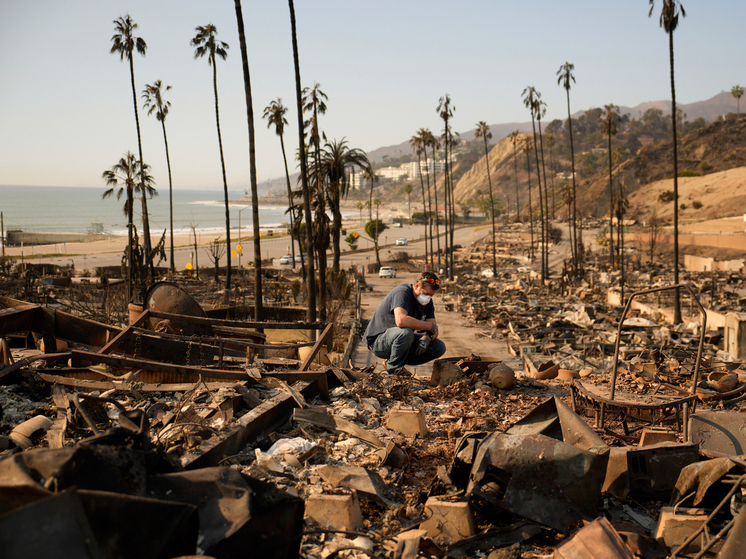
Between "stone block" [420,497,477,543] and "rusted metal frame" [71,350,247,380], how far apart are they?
331 cm

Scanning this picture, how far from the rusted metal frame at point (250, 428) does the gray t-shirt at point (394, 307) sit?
1.28 m

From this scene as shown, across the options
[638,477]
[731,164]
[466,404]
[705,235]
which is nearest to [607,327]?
[466,404]

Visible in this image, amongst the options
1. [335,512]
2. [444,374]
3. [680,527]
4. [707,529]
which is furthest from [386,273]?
[707,529]

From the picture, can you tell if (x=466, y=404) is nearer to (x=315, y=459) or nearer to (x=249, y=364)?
(x=315, y=459)

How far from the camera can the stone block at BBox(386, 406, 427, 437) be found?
518cm

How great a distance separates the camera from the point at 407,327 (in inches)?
262

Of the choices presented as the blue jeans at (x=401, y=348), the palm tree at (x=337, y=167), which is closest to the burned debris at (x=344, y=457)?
the blue jeans at (x=401, y=348)

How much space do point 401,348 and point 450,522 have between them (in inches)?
133

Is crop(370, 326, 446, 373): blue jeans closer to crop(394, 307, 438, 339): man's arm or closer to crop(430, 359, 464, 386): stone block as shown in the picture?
crop(394, 307, 438, 339): man's arm

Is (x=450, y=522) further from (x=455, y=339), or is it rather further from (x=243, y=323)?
(x=455, y=339)

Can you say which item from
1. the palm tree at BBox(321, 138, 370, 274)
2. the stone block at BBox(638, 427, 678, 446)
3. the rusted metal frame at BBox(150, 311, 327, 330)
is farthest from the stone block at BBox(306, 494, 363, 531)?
the palm tree at BBox(321, 138, 370, 274)

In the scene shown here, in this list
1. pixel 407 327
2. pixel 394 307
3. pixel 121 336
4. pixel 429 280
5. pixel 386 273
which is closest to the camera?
pixel 429 280

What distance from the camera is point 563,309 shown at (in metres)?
29.9

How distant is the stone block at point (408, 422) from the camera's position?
5184mm
